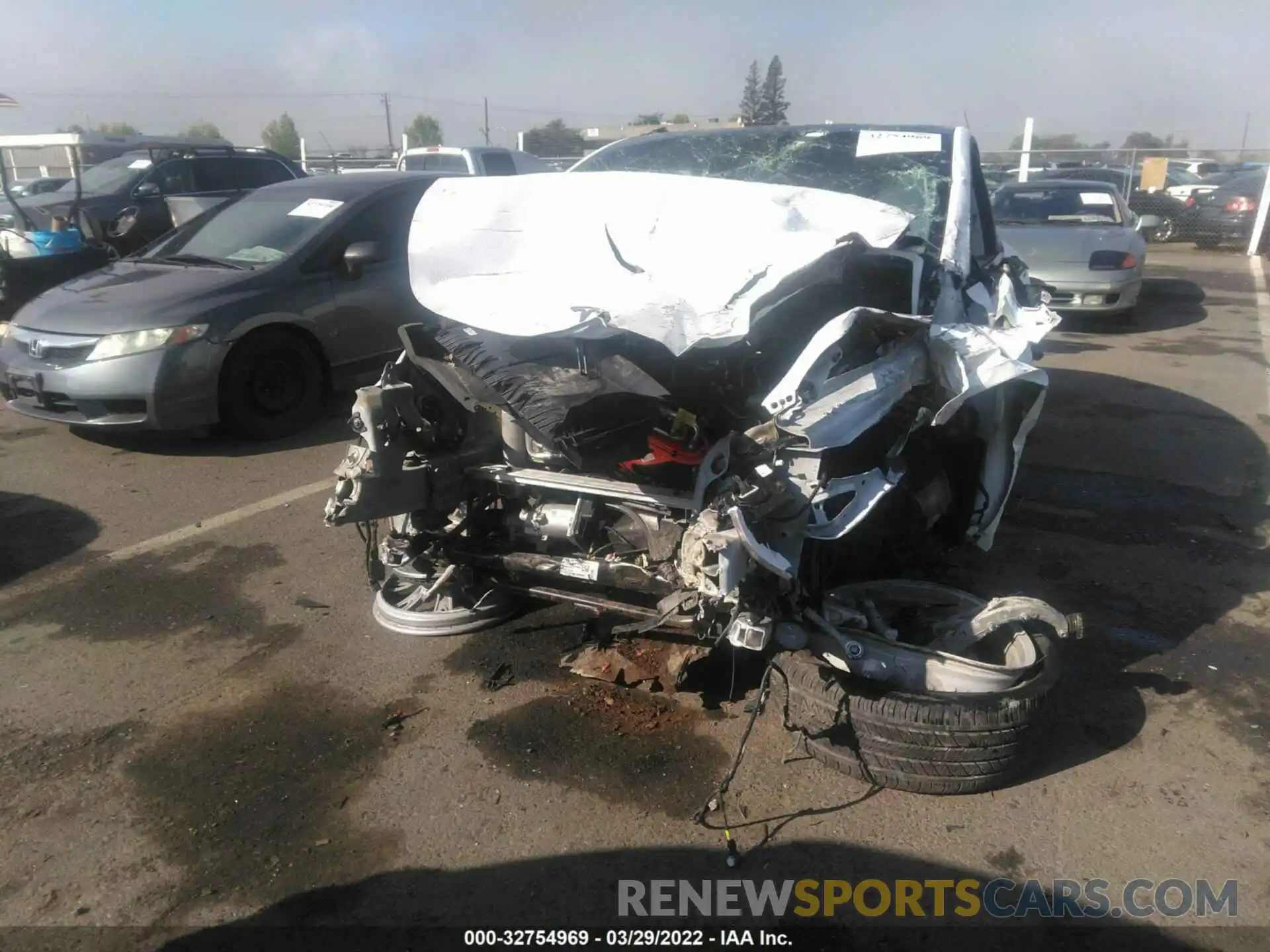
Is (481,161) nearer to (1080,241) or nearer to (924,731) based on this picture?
(1080,241)

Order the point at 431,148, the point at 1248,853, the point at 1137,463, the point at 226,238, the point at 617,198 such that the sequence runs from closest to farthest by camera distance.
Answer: the point at 1248,853
the point at 617,198
the point at 1137,463
the point at 226,238
the point at 431,148

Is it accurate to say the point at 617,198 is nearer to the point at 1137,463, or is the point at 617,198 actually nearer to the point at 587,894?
the point at 587,894

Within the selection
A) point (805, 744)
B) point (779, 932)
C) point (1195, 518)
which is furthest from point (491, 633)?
point (1195, 518)

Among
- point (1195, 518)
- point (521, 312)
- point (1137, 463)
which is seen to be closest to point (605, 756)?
point (521, 312)

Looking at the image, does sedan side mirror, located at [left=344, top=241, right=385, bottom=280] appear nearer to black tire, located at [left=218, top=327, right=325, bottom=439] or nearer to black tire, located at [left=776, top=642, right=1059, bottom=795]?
black tire, located at [left=218, top=327, right=325, bottom=439]

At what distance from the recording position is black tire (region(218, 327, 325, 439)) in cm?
593

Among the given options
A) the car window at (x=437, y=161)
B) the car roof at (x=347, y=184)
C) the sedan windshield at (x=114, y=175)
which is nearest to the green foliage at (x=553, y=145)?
the car window at (x=437, y=161)

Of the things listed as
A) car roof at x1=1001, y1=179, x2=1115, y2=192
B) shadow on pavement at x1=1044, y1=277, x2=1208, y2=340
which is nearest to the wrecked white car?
shadow on pavement at x1=1044, y1=277, x2=1208, y2=340

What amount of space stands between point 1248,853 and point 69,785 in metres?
3.52

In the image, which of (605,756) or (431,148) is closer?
(605,756)

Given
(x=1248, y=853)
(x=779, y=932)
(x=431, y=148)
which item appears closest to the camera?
(x=779, y=932)

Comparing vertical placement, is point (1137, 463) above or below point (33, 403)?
below

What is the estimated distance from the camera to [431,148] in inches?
648

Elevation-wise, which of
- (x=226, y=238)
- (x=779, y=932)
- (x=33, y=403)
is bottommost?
(x=779, y=932)
